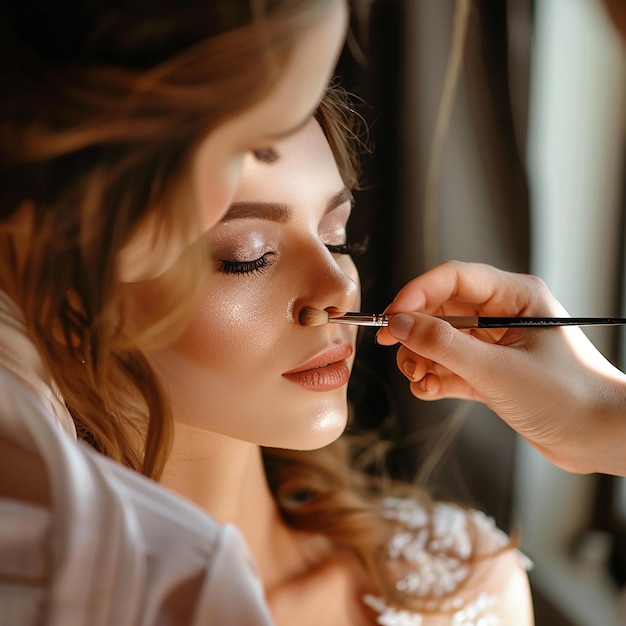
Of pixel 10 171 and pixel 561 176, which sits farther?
pixel 561 176

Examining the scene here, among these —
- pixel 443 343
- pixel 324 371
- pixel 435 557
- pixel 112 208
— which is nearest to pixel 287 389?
pixel 324 371

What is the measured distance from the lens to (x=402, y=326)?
64 centimetres

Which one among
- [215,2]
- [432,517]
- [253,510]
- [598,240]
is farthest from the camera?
[432,517]

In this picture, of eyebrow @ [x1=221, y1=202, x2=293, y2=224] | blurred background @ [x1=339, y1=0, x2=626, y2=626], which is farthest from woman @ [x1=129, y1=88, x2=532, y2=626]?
blurred background @ [x1=339, y1=0, x2=626, y2=626]

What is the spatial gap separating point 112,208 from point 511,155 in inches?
18.5

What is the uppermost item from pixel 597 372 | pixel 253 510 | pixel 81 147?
pixel 81 147

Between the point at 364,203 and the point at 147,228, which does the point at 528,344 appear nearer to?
the point at 364,203

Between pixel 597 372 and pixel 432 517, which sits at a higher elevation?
pixel 597 372

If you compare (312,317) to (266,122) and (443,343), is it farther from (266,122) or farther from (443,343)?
(266,122)

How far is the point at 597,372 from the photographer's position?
27.0 inches

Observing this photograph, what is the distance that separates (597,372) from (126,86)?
1.49 ft

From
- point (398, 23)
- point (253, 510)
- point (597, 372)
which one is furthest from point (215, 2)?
point (253, 510)

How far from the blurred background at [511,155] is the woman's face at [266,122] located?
224 millimetres

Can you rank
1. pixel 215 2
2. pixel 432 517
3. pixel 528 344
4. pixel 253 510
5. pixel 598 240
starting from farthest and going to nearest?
pixel 432 517
pixel 253 510
pixel 598 240
pixel 528 344
pixel 215 2
